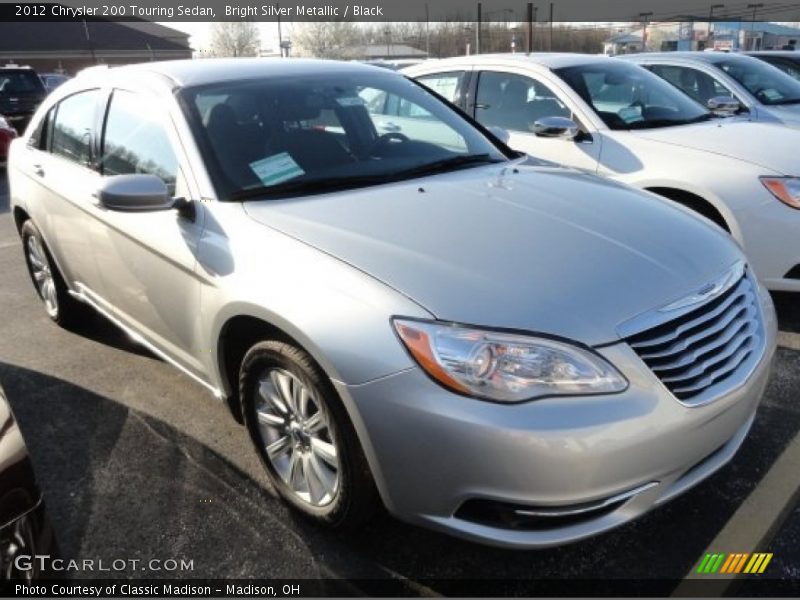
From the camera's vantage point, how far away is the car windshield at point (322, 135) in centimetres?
288

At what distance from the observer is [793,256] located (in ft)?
13.1

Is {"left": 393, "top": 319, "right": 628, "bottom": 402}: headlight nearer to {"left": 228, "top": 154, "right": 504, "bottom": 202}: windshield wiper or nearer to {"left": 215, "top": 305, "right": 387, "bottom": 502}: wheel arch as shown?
{"left": 215, "top": 305, "right": 387, "bottom": 502}: wheel arch

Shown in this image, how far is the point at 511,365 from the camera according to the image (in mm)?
1999

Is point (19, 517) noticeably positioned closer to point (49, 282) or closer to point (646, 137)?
point (49, 282)

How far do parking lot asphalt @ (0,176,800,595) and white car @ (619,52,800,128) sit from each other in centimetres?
461

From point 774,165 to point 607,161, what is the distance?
102 centimetres

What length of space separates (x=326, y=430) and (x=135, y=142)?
5.80ft

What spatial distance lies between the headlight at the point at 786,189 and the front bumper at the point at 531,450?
95.2 inches

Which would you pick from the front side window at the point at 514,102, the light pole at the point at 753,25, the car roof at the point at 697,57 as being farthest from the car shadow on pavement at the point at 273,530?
the light pole at the point at 753,25

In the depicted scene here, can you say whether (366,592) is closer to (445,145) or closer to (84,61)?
(445,145)

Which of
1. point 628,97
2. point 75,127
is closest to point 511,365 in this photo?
point 75,127

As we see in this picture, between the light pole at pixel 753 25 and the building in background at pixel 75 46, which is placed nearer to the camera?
the building in background at pixel 75 46

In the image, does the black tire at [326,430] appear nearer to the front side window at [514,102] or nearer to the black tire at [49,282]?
the black tire at [49,282]

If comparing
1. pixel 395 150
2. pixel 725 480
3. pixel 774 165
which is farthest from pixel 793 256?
pixel 395 150
